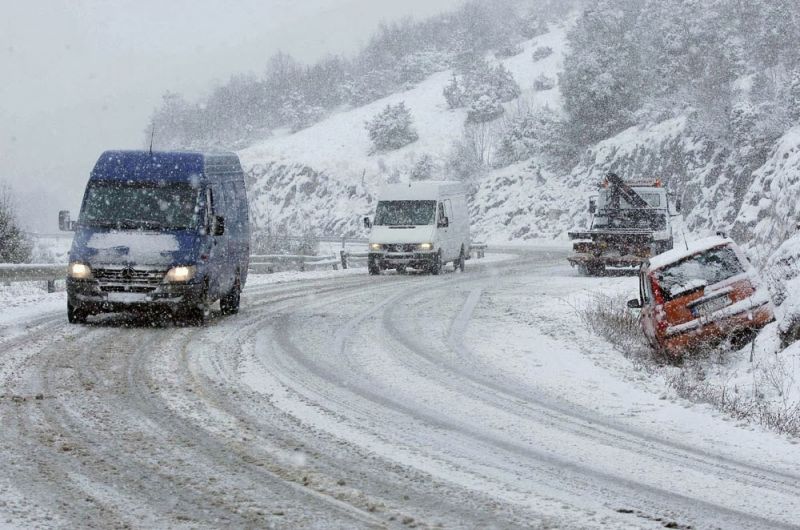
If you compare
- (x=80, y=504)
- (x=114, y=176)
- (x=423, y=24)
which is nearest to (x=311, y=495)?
(x=80, y=504)

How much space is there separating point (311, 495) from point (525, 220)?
172 ft

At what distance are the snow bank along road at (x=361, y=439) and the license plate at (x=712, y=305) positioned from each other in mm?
1157

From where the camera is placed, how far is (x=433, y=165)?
6362 cm

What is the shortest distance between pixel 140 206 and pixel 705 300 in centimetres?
823

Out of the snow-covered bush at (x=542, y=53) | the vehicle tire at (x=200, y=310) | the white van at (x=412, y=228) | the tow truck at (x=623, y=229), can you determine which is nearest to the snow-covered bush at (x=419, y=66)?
the snow-covered bush at (x=542, y=53)

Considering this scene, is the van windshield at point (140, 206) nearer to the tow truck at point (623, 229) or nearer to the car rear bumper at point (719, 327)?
the car rear bumper at point (719, 327)

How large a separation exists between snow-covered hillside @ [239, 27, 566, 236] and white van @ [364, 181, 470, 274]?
1236 inches

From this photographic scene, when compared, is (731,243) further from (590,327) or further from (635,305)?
(590,327)

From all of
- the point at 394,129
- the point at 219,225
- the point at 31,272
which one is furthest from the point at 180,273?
the point at 394,129

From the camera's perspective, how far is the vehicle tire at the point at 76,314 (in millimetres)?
13375

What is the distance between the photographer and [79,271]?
13109mm

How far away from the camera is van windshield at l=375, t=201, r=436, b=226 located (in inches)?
1081

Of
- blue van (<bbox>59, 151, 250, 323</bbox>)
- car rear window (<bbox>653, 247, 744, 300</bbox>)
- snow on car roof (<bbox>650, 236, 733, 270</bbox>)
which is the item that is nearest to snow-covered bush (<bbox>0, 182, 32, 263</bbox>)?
blue van (<bbox>59, 151, 250, 323</bbox>)

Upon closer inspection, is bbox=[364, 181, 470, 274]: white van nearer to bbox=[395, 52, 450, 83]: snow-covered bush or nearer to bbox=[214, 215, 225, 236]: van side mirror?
bbox=[214, 215, 225, 236]: van side mirror
